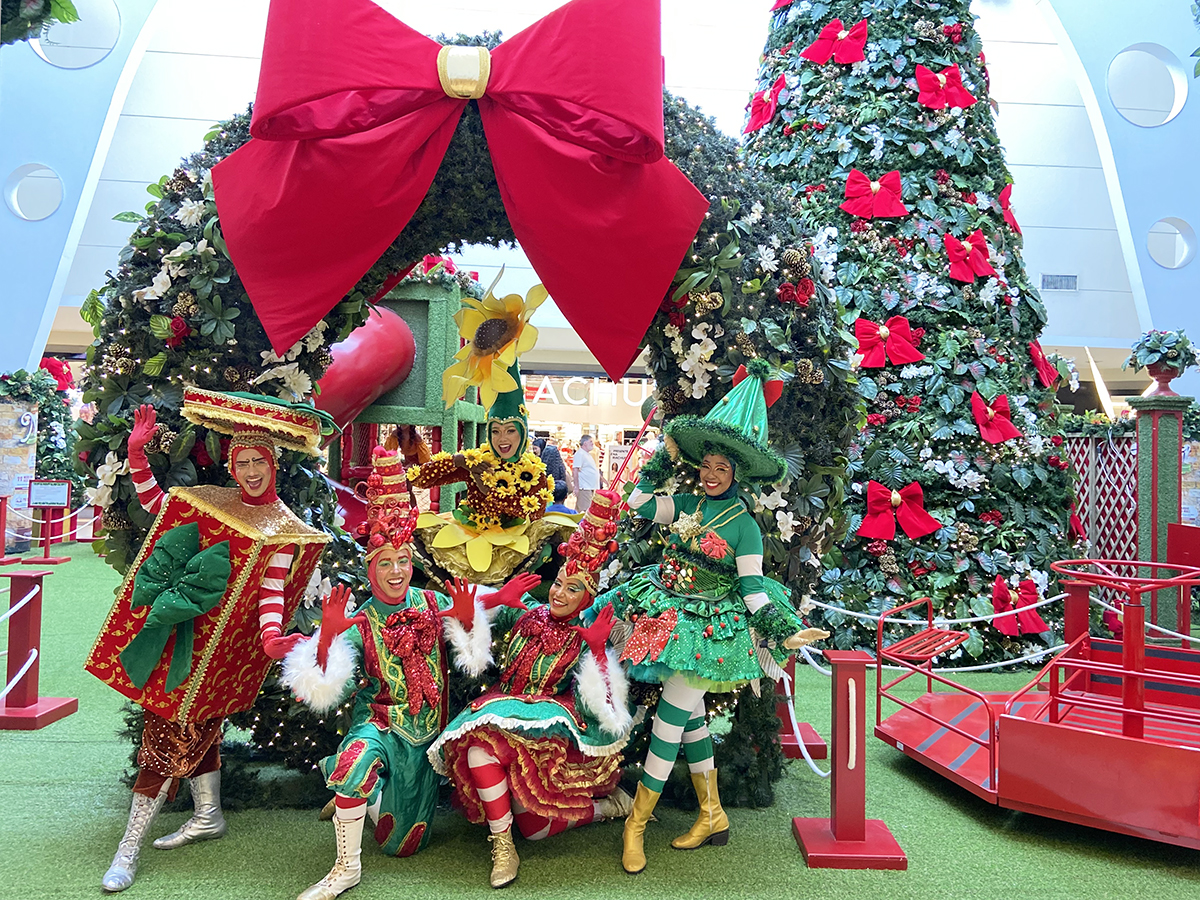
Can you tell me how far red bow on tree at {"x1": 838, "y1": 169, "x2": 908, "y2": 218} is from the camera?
6.06 metres

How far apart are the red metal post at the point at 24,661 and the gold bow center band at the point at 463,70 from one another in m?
3.30

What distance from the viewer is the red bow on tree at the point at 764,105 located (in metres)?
6.50

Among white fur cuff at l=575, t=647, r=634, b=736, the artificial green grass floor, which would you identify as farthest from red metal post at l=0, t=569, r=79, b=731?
white fur cuff at l=575, t=647, r=634, b=736

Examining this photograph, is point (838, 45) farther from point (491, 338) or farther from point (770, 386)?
point (491, 338)

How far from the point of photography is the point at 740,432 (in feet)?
9.53

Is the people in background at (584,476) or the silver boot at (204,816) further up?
the people in background at (584,476)

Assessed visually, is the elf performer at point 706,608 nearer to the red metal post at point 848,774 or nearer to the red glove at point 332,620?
the red metal post at point 848,774

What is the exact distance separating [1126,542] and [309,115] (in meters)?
6.99

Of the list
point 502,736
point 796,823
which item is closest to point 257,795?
point 502,736

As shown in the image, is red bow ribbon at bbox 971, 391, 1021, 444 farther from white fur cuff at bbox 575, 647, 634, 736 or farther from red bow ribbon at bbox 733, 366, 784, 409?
white fur cuff at bbox 575, 647, 634, 736

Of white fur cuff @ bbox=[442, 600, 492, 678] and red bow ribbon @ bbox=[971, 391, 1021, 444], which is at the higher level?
red bow ribbon @ bbox=[971, 391, 1021, 444]

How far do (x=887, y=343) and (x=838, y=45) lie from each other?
2.28 metres

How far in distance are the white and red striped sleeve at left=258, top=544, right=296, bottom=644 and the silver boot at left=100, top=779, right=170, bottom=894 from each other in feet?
2.10

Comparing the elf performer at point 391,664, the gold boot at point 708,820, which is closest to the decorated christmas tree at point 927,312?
the gold boot at point 708,820
